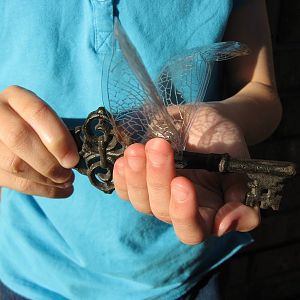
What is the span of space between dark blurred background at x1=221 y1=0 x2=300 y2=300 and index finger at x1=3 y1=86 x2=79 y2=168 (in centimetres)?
65

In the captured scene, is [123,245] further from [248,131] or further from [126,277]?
[248,131]

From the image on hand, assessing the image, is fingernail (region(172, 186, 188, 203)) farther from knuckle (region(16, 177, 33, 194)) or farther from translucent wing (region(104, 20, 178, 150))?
knuckle (region(16, 177, 33, 194))

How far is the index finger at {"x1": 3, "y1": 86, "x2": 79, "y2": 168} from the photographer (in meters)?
0.56

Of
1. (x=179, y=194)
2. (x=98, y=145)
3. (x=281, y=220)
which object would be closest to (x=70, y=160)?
(x=98, y=145)

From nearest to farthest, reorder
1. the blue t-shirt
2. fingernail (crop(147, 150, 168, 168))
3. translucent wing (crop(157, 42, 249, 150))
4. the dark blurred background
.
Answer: fingernail (crop(147, 150, 168, 168)) < translucent wing (crop(157, 42, 249, 150)) < the blue t-shirt < the dark blurred background

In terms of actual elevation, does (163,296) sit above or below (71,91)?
below

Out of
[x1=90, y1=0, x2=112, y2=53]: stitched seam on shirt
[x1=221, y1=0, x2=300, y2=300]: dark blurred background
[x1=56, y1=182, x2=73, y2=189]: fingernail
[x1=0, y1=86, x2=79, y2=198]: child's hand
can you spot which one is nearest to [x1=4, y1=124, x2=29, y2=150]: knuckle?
[x1=0, y1=86, x2=79, y2=198]: child's hand

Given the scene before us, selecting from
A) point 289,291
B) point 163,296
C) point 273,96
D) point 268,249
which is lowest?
point 289,291

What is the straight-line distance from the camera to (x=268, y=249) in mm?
1441

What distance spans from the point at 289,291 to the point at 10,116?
1308mm

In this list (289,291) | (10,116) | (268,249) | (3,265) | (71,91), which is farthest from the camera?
(289,291)

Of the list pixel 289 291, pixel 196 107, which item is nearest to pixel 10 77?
pixel 196 107

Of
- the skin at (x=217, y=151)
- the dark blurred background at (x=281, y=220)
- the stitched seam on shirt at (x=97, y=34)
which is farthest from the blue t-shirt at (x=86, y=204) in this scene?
the dark blurred background at (x=281, y=220)

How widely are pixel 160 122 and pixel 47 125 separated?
0.14 metres
